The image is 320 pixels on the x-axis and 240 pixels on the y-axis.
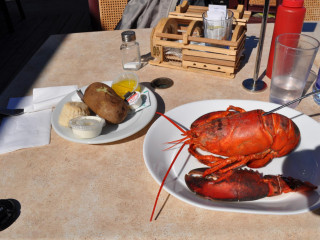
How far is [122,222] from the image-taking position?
80 cm

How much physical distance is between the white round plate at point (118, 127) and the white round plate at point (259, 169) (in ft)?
0.25

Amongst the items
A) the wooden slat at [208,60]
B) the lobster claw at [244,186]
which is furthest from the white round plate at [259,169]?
the wooden slat at [208,60]

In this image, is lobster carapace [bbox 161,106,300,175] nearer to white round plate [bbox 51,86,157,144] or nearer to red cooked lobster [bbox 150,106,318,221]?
red cooked lobster [bbox 150,106,318,221]

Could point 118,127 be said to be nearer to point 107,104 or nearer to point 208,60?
point 107,104

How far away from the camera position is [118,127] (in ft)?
3.67

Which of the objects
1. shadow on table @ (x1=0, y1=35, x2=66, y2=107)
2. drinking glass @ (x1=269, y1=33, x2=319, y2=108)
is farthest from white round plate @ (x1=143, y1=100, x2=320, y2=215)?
shadow on table @ (x1=0, y1=35, x2=66, y2=107)

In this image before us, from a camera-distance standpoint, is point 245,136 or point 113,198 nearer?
point 113,198

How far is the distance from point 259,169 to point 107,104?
60cm

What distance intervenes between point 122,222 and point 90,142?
0.33 m

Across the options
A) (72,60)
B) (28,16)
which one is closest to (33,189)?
(72,60)

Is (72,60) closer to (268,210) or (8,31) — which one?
(268,210)

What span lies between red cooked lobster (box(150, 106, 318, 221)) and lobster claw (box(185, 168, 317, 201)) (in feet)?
0.38

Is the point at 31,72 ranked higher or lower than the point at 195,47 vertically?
lower

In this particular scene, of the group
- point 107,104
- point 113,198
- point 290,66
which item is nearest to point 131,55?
point 107,104
